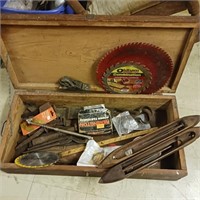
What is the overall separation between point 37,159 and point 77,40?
39cm

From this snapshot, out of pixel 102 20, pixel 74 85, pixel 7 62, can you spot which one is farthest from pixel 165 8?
pixel 7 62

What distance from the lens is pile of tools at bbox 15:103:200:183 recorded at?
33.6 inches

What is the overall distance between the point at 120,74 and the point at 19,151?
0.43 metres

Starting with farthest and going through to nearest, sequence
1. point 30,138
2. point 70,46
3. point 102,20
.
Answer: point 30,138, point 70,46, point 102,20

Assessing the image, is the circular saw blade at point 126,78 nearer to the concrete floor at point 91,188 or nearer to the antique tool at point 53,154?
the antique tool at point 53,154

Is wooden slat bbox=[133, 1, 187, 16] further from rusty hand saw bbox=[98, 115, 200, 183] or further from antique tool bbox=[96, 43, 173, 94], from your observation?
rusty hand saw bbox=[98, 115, 200, 183]

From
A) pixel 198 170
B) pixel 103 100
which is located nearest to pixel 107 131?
pixel 103 100

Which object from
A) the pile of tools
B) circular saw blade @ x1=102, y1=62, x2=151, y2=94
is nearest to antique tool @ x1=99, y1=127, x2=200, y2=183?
the pile of tools

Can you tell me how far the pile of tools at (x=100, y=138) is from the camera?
85 cm

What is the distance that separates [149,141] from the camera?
898mm

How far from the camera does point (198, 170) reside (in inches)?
38.3

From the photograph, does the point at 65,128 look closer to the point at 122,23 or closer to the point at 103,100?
the point at 103,100

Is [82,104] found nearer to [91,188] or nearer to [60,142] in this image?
[60,142]

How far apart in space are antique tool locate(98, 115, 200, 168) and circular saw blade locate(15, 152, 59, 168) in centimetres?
16
